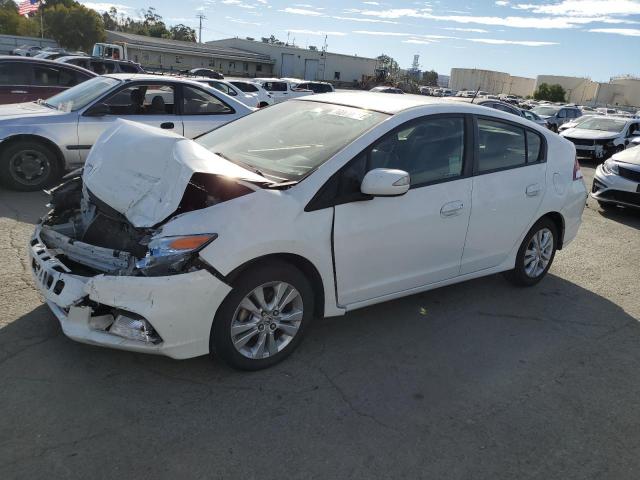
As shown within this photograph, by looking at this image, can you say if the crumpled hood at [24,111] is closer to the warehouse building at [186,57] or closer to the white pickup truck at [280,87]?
the white pickup truck at [280,87]

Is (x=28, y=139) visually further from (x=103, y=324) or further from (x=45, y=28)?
(x=45, y=28)

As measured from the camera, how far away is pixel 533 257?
16.4 ft

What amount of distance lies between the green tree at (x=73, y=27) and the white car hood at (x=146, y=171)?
70381 mm

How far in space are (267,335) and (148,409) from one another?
82 centimetres

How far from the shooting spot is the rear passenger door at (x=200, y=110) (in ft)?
25.4

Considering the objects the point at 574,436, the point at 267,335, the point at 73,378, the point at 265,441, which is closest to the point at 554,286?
the point at 574,436

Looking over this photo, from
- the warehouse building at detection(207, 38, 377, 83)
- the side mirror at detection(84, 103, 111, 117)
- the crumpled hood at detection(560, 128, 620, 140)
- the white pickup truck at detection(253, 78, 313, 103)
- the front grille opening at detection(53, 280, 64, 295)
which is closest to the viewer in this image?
the front grille opening at detection(53, 280, 64, 295)

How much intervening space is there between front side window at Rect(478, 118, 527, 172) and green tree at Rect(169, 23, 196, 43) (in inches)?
4740

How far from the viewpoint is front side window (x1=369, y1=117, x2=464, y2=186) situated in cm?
366

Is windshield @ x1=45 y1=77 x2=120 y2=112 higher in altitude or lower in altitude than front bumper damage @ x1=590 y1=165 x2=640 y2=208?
higher

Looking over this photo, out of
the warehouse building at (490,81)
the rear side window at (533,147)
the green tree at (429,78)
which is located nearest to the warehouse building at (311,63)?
the warehouse building at (490,81)

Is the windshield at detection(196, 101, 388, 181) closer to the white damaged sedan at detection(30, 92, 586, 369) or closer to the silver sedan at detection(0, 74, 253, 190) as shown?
the white damaged sedan at detection(30, 92, 586, 369)

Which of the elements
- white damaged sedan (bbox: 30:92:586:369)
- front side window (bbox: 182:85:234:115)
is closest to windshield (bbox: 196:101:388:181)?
white damaged sedan (bbox: 30:92:586:369)

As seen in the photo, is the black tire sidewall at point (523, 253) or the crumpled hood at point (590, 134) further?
the crumpled hood at point (590, 134)
